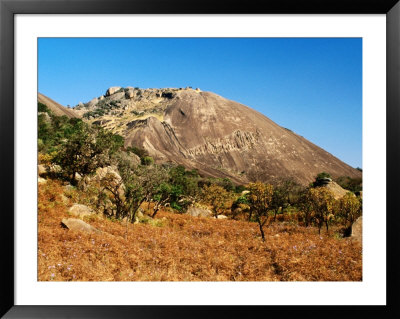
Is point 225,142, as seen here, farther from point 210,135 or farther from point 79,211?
point 79,211

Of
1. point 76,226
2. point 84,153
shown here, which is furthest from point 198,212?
point 76,226

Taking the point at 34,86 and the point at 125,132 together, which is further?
the point at 125,132

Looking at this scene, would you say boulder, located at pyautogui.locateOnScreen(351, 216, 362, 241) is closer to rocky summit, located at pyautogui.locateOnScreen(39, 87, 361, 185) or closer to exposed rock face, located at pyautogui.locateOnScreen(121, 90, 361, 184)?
rocky summit, located at pyautogui.locateOnScreen(39, 87, 361, 185)

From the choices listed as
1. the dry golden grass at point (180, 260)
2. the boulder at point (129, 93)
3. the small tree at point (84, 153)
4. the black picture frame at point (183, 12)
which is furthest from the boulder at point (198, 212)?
the boulder at point (129, 93)

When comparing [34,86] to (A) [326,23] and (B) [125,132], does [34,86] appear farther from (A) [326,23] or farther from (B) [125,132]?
(B) [125,132]

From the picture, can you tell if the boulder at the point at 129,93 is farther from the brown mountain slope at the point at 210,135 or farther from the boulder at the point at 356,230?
the boulder at the point at 356,230

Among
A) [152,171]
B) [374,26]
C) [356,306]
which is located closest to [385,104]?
[374,26]

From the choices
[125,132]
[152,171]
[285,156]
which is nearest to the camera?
[152,171]
